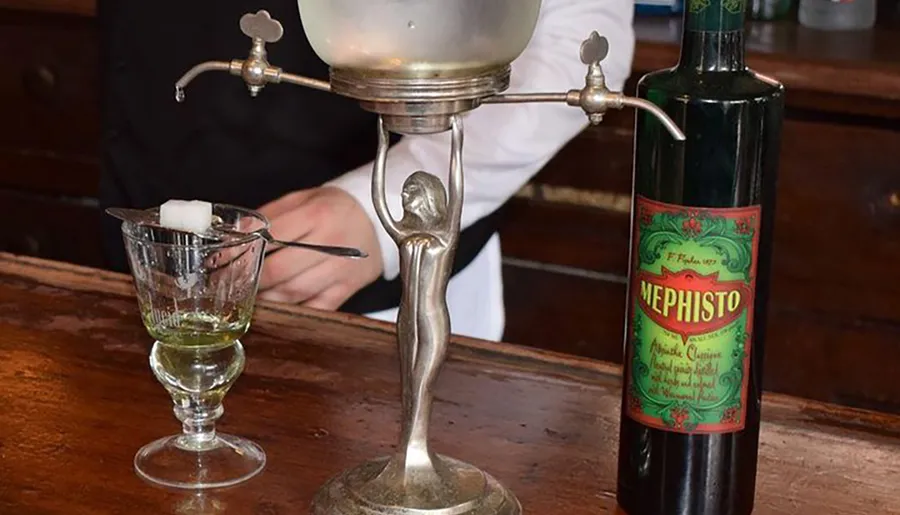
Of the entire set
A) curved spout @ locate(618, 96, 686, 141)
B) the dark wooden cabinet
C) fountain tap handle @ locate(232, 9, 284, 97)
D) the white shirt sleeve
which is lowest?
the dark wooden cabinet

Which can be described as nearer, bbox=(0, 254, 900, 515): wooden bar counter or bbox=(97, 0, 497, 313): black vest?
bbox=(0, 254, 900, 515): wooden bar counter

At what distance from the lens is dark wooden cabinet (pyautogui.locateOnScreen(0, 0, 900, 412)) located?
1.65 meters

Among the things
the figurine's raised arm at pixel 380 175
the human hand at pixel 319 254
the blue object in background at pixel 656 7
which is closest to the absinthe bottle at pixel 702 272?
the figurine's raised arm at pixel 380 175

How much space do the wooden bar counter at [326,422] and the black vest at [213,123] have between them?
0.39 m

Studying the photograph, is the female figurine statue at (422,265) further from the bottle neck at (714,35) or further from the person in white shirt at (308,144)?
the person in white shirt at (308,144)

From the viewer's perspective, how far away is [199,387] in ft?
2.70

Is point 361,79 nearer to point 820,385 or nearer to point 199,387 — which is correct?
point 199,387

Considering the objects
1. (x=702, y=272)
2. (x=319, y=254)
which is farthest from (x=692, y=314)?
(x=319, y=254)

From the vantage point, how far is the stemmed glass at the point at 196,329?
0.80 metres

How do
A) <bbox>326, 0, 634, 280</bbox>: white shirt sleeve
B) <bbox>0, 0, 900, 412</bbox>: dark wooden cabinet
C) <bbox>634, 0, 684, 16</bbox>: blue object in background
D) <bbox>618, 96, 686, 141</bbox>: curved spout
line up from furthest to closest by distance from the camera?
<bbox>634, 0, 684, 16</bbox>: blue object in background < <bbox>0, 0, 900, 412</bbox>: dark wooden cabinet < <bbox>326, 0, 634, 280</bbox>: white shirt sleeve < <bbox>618, 96, 686, 141</bbox>: curved spout

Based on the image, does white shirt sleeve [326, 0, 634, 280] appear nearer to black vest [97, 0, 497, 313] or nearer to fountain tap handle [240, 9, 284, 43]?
black vest [97, 0, 497, 313]

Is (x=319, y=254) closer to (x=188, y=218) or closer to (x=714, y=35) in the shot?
(x=188, y=218)

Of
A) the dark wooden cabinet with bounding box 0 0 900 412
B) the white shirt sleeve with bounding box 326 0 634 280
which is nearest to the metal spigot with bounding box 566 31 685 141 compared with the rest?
the white shirt sleeve with bounding box 326 0 634 280

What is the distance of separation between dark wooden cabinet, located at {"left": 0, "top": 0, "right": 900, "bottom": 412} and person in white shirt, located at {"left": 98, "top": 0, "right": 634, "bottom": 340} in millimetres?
312
